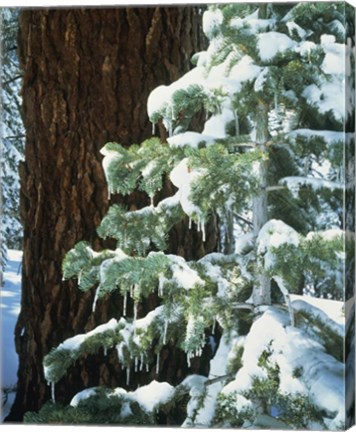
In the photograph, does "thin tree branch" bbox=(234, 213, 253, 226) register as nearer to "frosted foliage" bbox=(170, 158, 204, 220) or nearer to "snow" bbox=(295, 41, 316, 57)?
"frosted foliage" bbox=(170, 158, 204, 220)

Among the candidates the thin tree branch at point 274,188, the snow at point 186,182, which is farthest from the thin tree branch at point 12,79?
the thin tree branch at point 274,188

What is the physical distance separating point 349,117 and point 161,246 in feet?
3.03

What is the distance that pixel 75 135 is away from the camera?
23.4 feet

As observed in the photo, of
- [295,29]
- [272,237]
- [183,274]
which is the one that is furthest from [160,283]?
[295,29]

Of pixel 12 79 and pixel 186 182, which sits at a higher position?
pixel 12 79

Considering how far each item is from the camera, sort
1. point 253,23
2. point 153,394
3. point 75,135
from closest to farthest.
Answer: point 253,23, point 153,394, point 75,135

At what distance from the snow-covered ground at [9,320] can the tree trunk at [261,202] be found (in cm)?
103

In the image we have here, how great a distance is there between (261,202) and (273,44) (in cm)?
63

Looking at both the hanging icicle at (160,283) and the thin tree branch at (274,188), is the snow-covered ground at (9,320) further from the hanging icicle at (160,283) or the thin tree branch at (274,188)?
the thin tree branch at (274,188)

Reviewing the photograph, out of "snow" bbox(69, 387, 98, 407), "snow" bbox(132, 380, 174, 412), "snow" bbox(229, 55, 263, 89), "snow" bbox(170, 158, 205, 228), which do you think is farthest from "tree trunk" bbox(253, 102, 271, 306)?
"snow" bbox(69, 387, 98, 407)

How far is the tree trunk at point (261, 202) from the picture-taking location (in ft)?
22.6

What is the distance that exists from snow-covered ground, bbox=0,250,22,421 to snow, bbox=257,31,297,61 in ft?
4.38

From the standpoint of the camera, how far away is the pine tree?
22.2 ft

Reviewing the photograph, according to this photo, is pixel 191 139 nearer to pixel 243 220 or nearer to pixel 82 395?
pixel 243 220
